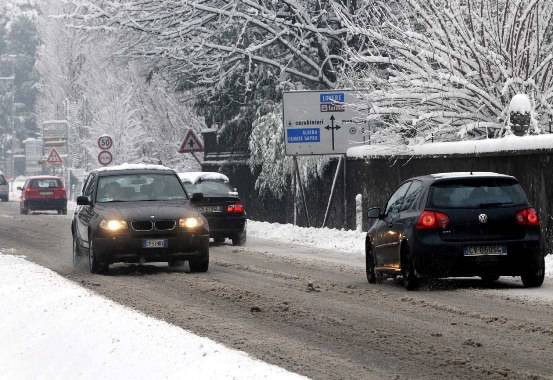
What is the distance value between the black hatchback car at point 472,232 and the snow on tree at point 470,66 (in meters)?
8.32

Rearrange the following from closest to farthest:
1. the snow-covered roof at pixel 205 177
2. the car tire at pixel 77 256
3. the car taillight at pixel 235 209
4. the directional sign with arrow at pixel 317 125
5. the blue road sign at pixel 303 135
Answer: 1. the car tire at pixel 77 256
2. the car taillight at pixel 235 209
3. the snow-covered roof at pixel 205 177
4. the directional sign with arrow at pixel 317 125
5. the blue road sign at pixel 303 135

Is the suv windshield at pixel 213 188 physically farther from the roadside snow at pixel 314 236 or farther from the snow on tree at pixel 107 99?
the snow on tree at pixel 107 99

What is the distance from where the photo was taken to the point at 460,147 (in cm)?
2420

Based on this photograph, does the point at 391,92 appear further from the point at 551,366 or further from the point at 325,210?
the point at 551,366

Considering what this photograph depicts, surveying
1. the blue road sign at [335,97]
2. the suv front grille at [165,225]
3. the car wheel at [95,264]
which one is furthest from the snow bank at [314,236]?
the car wheel at [95,264]

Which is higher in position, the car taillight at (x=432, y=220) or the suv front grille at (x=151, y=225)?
the car taillight at (x=432, y=220)

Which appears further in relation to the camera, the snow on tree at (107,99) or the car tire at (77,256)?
the snow on tree at (107,99)

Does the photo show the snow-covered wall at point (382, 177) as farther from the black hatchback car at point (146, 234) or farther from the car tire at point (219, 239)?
the black hatchback car at point (146, 234)

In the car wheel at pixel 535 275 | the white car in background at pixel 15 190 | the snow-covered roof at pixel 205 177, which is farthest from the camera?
the white car in background at pixel 15 190

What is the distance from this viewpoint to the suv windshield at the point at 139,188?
21156 mm

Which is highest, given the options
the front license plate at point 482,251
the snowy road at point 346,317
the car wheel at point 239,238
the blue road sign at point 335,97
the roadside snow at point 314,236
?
the blue road sign at point 335,97

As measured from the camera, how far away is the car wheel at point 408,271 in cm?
1619

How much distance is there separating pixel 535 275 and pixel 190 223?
5.71 m

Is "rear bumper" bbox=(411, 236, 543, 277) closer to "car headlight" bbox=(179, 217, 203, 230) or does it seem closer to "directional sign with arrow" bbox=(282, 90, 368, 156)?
"car headlight" bbox=(179, 217, 203, 230)
